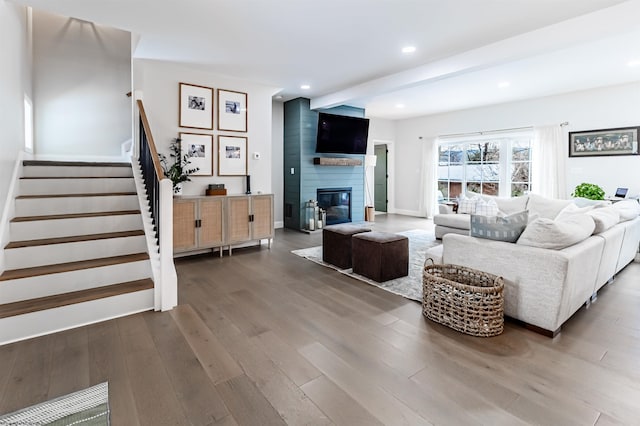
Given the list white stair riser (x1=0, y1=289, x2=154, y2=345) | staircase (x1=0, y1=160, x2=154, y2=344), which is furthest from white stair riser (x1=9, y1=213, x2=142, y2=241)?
white stair riser (x1=0, y1=289, x2=154, y2=345)

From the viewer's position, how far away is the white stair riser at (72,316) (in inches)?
91.0

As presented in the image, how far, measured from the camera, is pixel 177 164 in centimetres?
468

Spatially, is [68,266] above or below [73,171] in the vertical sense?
below

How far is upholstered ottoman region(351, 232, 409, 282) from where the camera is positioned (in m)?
3.59

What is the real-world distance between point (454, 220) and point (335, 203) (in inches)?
105

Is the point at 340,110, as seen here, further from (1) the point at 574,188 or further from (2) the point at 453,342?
(2) the point at 453,342

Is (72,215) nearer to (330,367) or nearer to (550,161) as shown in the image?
(330,367)

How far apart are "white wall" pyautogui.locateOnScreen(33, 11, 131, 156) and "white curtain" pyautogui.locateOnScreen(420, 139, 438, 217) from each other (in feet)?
22.3

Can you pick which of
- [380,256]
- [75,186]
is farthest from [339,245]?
[75,186]

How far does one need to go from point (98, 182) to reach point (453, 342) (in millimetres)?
4039

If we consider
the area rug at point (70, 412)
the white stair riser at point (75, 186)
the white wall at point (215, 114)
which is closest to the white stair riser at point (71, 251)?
the white stair riser at point (75, 186)

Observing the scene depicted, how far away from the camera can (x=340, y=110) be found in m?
7.21

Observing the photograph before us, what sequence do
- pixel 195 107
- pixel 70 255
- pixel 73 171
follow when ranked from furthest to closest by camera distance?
pixel 195 107
pixel 73 171
pixel 70 255

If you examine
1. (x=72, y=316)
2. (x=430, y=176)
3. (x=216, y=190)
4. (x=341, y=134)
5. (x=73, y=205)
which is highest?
(x=341, y=134)
